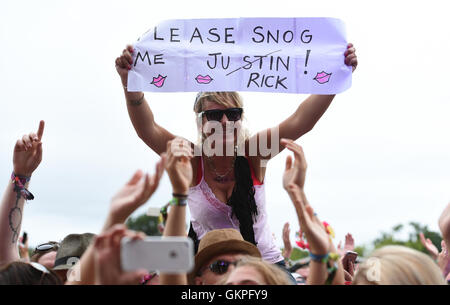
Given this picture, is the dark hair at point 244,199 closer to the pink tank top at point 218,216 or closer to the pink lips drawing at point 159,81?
the pink tank top at point 218,216

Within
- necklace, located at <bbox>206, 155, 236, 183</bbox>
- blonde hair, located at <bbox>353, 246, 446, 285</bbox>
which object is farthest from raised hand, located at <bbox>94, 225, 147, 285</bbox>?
necklace, located at <bbox>206, 155, 236, 183</bbox>

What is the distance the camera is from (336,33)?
4.09m

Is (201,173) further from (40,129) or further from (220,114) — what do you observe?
(40,129)

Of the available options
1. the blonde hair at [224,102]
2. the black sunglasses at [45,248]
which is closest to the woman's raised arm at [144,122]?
the blonde hair at [224,102]

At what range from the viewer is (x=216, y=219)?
3781 mm

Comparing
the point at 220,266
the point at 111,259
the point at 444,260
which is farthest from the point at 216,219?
the point at 111,259

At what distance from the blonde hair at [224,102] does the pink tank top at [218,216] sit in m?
0.22

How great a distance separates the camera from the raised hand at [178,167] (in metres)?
2.48

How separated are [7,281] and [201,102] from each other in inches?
74.3

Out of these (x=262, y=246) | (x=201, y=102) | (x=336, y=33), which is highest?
(x=336, y=33)
